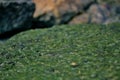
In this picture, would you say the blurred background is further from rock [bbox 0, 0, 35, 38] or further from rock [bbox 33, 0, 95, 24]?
rock [bbox 0, 0, 35, 38]

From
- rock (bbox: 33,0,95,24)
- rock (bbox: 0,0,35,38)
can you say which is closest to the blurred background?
rock (bbox: 33,0,95,24)

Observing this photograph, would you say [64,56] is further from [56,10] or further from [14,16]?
[56,10]

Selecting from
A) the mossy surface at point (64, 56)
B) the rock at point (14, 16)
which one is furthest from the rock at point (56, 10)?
the mossy surface at point (64, 56)

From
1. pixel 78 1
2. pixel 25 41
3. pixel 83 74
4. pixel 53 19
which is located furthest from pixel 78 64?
pixel 78 1

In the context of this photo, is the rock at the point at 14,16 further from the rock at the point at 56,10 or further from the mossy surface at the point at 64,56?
the mossy surface at the point at 64,56

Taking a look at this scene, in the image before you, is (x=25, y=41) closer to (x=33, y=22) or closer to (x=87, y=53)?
(x=87, y=53)
